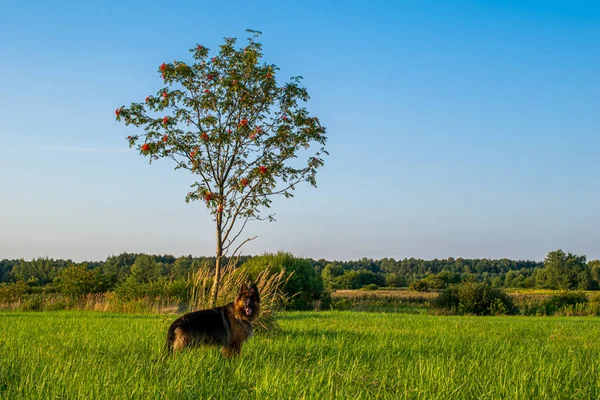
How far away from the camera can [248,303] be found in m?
7.48

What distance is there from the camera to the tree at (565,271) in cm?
6182

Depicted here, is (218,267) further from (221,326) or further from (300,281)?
(300,281)

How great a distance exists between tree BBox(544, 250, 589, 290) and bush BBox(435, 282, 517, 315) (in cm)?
3930

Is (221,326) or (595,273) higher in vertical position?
(595,273)

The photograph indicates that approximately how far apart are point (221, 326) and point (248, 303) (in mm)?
488

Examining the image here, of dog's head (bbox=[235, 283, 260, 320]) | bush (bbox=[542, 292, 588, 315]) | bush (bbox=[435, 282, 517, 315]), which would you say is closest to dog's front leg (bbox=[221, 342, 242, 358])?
dog's head (bbox=[235, 283, 260, 320])

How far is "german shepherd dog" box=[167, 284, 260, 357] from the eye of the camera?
690cm

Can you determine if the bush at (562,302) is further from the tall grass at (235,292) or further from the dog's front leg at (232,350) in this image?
the dog's front leg at (232,350)

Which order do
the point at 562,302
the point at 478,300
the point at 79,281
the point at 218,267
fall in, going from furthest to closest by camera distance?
1. the point at 562,302
2. the point at 478,300
3. the point at 79,281
4. the point at 218,267

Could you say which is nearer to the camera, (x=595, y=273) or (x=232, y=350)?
(x=232, y=350)

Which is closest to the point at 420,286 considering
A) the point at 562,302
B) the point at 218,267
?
the point at 562,302

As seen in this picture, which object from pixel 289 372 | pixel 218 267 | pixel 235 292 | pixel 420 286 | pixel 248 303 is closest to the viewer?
pixel 289 372

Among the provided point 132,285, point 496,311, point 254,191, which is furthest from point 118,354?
point 496,311

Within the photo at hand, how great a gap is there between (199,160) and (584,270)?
64669mm
